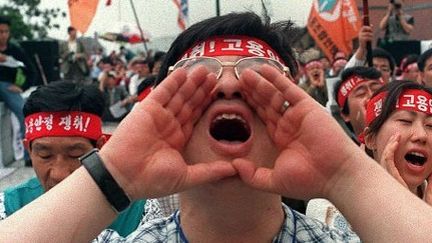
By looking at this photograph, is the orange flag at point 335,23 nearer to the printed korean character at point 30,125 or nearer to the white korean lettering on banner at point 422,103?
the white korean lettering on banner at point 422,103

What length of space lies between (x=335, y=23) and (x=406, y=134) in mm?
5963

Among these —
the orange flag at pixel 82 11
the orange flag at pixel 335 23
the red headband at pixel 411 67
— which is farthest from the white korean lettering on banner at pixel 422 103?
the orange flag at pixel 335 23

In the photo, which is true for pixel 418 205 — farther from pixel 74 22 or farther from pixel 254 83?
pixel 74 22

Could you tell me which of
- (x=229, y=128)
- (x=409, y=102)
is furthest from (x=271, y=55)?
(x=409, y=102)

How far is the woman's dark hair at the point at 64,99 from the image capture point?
3.71 meters

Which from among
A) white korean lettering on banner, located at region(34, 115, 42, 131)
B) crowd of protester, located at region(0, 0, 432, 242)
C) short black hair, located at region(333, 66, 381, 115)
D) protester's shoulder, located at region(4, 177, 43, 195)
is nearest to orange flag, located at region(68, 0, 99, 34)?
short black hair, located at region(333, 66, 381, 115)

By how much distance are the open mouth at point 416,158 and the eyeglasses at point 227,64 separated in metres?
1.70

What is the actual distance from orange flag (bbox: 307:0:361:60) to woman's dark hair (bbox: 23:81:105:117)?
581 centimetres

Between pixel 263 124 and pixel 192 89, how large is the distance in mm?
221

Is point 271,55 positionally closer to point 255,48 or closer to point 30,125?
point 255,48

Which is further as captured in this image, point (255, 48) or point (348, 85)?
point (348, 85)

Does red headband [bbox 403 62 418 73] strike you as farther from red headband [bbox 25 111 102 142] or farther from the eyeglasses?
the eyeglasses

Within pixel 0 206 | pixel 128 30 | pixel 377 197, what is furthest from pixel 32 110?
pixel 128 30

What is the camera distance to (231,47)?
2.04m
